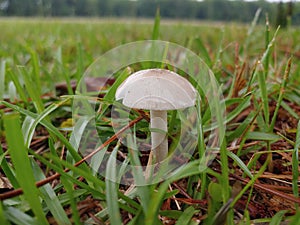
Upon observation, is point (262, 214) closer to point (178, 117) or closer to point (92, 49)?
point (178, 117)

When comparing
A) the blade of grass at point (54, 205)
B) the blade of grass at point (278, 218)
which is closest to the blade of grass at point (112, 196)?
the blade of grass at point (54, 205)

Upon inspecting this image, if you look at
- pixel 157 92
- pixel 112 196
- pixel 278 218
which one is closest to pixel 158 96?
pixel 157 92

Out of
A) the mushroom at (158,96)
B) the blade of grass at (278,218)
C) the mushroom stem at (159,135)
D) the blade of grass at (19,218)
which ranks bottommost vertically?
the blade of grass at (278,218)

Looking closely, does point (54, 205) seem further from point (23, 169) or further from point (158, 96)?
point (158, 96)

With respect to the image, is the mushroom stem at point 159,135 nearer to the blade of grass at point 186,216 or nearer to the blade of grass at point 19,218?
the blade of grass at point 186,216

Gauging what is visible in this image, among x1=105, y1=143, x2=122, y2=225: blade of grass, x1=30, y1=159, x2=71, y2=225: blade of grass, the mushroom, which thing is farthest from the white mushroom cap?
x1=30, y1=159, x2=71, y2=225: blade of grass

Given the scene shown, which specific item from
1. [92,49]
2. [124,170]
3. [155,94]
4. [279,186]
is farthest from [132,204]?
[92,49]

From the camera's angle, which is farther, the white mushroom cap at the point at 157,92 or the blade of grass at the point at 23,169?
the white mushroom cap at the point at 157,92
